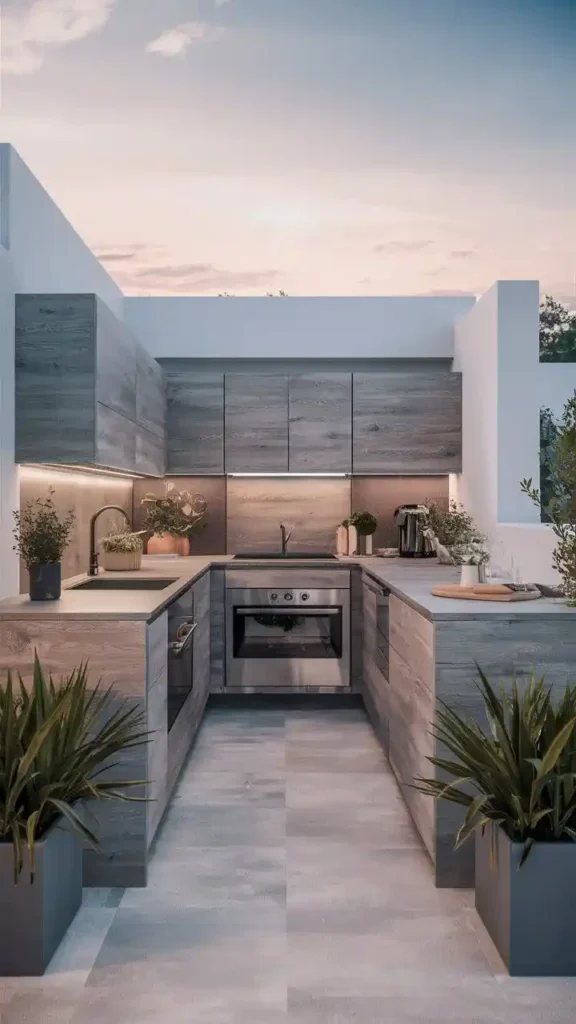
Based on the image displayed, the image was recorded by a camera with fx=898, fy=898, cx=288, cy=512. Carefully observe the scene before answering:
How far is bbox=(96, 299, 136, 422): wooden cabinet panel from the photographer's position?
12.1 feet

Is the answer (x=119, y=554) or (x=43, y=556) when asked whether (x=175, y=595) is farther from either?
(x=119, y=554)

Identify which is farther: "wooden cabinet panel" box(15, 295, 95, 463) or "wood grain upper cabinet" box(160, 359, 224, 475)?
"wood grain upper cabinet" box(160, 359, 224, 475)

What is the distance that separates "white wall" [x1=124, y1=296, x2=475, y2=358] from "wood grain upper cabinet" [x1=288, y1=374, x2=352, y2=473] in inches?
15.4

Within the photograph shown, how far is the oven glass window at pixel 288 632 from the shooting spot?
5348 mm

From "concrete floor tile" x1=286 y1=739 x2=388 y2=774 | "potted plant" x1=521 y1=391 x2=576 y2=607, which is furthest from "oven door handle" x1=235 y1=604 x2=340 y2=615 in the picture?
"potted plant" x1=521 y1=391 x2=576 y2=607

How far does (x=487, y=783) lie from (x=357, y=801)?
4.54ft

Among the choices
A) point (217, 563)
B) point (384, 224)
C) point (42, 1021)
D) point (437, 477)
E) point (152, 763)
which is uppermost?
point (384, 224)

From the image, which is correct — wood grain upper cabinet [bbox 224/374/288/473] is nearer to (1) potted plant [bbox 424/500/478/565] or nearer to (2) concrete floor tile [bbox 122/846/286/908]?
(1) potted plant [bbox 424/500/478/565]

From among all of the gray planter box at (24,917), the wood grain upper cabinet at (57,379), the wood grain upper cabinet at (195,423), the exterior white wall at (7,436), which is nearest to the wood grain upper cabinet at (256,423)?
the wood grain upper cabinet at (195,423)

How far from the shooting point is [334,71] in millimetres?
4582

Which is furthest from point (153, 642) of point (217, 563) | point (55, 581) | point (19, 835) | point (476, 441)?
point (476, 441)

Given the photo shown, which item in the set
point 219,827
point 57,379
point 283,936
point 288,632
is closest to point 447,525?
point 288,632

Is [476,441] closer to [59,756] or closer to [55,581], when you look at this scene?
[55,581]

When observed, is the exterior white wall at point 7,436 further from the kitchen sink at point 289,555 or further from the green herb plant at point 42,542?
the kitchen sink at point 289,555
